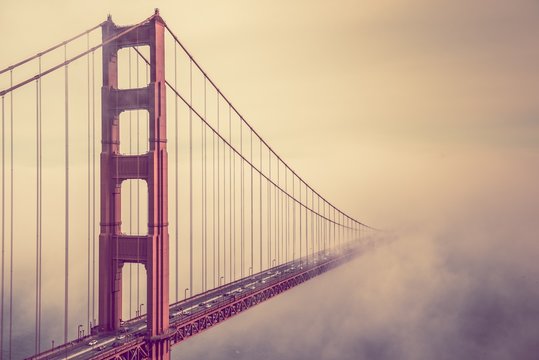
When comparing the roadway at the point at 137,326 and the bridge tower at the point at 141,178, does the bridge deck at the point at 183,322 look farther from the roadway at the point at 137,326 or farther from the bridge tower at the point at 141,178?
the bridge tower at the point at 141,178

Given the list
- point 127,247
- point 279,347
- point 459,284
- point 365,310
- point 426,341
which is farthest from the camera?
point 459,284

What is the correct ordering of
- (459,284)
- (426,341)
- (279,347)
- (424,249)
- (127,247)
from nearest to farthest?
(127,247)
(426,341)
(279,347)
(459,284)
(424,249)

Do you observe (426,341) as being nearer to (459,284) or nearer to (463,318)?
(463,318)

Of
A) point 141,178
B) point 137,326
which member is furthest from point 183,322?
point 141,178

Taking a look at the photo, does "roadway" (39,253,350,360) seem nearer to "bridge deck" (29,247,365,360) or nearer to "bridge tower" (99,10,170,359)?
"bridge deck" (29,247,365,360)

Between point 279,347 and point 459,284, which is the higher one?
point 459,284

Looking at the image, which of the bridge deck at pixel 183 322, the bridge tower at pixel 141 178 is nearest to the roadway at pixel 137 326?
the bridge deck at pixel 183 322

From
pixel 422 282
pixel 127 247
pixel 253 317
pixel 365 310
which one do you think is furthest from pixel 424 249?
pixel 127 247

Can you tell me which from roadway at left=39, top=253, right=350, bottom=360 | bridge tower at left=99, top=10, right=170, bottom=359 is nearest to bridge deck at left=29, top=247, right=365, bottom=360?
roadway at left=39, top=253, right=350, bottom=360
